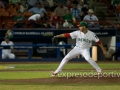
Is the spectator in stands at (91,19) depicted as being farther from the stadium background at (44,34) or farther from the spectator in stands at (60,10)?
the spectator in stands at (60,10)

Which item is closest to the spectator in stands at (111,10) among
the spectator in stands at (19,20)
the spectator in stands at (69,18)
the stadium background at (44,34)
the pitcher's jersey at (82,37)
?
the stadium background at (44,34)

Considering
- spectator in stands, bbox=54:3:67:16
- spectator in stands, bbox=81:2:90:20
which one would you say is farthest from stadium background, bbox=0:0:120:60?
spectator in stands, bbox=81:2:90:20

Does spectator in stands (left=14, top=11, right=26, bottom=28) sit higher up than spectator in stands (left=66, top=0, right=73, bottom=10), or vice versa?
spectator in stands (left=66, top=0, right=73, bottom=10)

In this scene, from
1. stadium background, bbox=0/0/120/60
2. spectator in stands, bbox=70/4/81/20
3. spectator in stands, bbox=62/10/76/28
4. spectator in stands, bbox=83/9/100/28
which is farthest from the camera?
spectator in stands, bbox=70/4/81/20

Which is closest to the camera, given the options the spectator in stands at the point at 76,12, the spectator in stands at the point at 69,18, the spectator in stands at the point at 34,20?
the spectator in stands at the point at 34,20

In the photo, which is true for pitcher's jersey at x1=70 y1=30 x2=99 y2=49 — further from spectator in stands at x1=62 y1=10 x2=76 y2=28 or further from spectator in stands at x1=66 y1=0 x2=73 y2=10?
spectator in stands at x1=66 y1=0 x2=73 y2=10

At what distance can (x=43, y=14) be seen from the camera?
20938 millimetres

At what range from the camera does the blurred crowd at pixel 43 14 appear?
20.7 meters

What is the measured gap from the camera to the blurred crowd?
67.8ft
